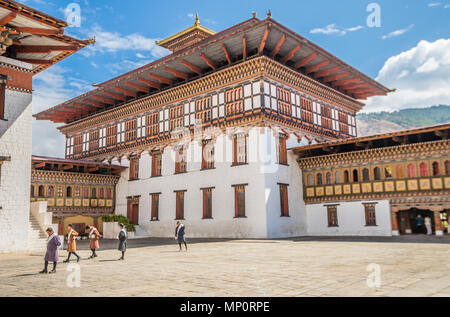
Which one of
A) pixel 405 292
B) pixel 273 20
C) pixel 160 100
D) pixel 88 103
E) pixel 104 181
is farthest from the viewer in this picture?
pixel 88 103

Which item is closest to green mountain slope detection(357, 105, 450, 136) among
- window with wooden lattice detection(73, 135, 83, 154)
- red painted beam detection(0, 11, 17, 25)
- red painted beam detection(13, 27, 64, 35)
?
window with wooden lattice detection(73, 135, 83, 154)

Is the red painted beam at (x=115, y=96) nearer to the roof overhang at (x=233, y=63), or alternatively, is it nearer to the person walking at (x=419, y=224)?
the roof overhang at (x=233, y=63)

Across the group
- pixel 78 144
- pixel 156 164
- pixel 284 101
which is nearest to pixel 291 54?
pixel 284 101

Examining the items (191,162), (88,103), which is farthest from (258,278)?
(88,103)

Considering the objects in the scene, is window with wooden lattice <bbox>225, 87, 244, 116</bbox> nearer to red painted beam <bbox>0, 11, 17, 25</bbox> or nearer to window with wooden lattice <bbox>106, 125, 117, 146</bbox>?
window with wooden lattice <bbox>106, 125, 117, 146</bbox>

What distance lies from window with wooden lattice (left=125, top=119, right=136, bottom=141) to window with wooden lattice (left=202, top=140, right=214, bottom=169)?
28.3ft

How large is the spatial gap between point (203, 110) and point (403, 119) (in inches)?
6211

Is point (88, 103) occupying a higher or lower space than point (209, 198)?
higher

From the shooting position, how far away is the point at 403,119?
166m

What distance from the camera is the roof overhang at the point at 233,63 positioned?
82.8 feet

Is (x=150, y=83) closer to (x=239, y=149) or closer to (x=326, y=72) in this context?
(x=239, y=149)

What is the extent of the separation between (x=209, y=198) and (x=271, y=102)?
8.08m

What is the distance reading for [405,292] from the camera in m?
6.76

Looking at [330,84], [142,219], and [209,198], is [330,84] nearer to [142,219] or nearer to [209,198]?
[209,198]
